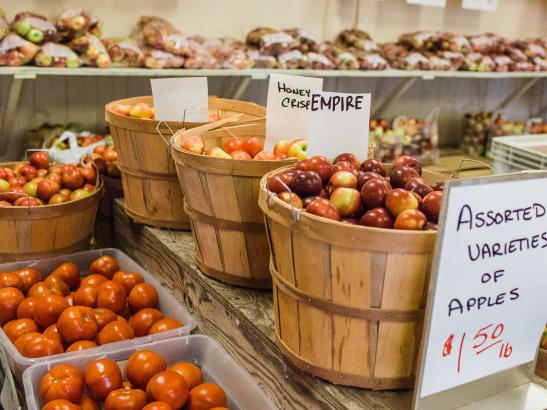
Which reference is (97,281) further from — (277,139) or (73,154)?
(73,154)

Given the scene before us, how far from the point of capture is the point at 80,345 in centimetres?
168

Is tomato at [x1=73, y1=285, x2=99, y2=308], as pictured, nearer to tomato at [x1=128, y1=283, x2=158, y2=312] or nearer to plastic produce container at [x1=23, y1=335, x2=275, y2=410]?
tomato at [x1=128, y1=283, x2=158, y2=312]

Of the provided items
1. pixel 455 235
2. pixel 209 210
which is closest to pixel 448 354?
pixel 455 235

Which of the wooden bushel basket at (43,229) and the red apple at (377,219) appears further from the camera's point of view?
the wooden bushel basket at (43,229)

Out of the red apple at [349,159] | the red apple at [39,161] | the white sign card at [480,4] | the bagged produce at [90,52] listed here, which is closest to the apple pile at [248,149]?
the red apple at [349,159]

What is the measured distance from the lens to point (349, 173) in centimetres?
143

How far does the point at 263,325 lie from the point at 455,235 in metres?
0.64

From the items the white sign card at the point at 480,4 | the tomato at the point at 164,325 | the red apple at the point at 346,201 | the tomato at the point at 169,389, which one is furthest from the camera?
the white sign card at the point at 480,4

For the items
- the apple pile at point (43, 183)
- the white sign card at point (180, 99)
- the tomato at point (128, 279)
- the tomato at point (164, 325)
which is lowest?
the tomato at point (164, 325)

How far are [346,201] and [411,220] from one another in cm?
19

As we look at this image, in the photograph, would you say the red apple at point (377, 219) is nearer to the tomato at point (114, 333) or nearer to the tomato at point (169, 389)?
the tomato at point (169, 389)

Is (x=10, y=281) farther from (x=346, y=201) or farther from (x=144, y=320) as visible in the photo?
(x=346, y=201)

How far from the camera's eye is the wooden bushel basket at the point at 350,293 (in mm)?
1137

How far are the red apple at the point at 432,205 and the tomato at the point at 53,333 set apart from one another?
109 centimetres
